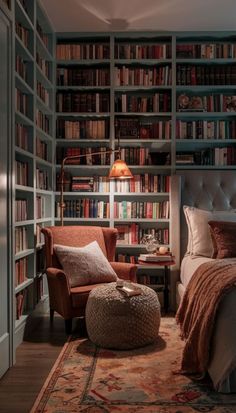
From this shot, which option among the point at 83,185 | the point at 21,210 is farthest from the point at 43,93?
the point at 21,210

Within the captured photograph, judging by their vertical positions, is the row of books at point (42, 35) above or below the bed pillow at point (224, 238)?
above

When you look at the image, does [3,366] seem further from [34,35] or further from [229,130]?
[229,130]

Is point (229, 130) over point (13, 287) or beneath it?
over

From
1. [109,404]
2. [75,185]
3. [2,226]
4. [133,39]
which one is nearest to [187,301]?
[109,404]

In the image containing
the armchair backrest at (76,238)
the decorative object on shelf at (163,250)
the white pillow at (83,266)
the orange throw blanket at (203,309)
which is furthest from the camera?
the decorative object on shelf at (163,250)

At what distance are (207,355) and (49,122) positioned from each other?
3147 mm

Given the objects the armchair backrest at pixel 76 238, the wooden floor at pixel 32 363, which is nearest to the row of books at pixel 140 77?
the armchair backrest at pixel 76 238

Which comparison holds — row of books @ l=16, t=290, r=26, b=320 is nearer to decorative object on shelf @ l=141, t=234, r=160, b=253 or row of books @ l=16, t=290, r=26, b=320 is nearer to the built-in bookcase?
the built-in bookcase

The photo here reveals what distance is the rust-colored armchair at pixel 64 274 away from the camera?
3.51 meters

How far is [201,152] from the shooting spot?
4797mm

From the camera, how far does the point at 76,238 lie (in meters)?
4.17

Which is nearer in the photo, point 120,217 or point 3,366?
point 3,366

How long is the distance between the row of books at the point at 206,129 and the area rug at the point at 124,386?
2.46 meters

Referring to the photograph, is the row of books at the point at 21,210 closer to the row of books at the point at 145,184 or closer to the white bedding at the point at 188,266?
the row of books at the point at 145,184
